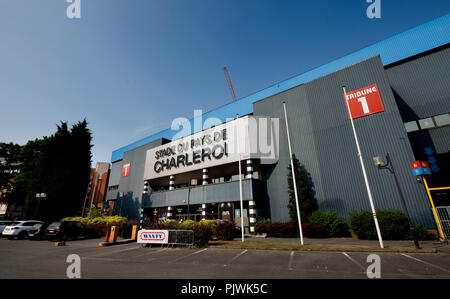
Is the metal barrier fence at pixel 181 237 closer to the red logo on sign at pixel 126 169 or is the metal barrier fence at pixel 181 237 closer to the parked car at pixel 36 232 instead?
the parked car at pixel 36 232

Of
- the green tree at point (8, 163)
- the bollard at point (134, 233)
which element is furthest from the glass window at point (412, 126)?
the green tree at point (8, 163)

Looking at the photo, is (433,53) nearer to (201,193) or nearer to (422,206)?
(422,206)

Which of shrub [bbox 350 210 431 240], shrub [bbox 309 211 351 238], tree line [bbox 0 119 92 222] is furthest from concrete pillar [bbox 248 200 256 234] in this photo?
tree line [bbox 0 119 92 222]

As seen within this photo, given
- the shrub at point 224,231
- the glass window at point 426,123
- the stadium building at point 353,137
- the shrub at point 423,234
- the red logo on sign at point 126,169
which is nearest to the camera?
the shrub at point 423,234

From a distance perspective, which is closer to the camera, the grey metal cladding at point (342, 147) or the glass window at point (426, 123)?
the grey metal cladding at point (342, 147)

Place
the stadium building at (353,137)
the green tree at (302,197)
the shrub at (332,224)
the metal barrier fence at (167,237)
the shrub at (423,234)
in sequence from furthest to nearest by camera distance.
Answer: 1. the green tree at (302,197)
2. the stadium building at (353,137)
3. the shrub at (332,224)
4. the shrub at (423,234)
5. the metal barrier fence at (167,237)

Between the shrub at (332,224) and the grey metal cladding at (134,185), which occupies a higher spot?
the grey metal cladding at (134,185)

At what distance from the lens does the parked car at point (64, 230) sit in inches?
731

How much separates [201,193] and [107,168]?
A: 52314 millimetres

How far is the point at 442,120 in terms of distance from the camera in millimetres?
19516

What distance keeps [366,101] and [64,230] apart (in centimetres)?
3340

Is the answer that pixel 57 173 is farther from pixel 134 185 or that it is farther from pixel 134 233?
pixel 134 233

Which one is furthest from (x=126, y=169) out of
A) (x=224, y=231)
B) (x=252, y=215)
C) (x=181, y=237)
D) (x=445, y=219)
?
(x=445, y=219)

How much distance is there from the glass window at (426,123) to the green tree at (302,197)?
12874 millimetres
